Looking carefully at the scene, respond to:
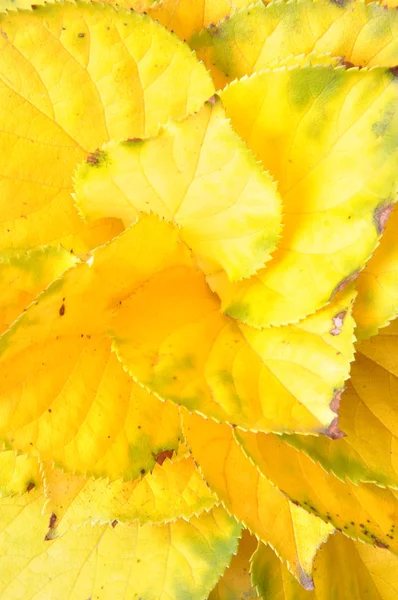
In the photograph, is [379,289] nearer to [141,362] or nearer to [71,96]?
[141,362]

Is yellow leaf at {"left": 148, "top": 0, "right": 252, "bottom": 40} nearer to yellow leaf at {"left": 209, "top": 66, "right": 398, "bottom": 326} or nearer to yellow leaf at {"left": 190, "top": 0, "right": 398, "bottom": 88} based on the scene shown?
yellow leaf at {"left": 190, "top": 0, "right": 398, "bottom": 88}

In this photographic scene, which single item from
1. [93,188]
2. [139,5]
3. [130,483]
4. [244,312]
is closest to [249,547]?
[130,483]

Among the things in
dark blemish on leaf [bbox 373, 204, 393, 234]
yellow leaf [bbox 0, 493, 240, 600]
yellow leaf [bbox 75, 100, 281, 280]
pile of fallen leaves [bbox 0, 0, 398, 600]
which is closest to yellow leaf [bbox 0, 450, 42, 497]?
pile of fallen leaves [bbox 0, 0, 398, 600]

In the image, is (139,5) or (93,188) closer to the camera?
(93,188)

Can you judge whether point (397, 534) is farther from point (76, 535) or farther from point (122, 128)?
point (122, 128)

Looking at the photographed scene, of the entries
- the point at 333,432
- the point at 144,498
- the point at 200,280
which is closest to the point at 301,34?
the point at 200,280

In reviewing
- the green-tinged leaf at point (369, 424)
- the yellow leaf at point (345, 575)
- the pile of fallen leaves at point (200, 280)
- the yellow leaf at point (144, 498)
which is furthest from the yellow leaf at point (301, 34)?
the yellow leaf at point (345, 575)

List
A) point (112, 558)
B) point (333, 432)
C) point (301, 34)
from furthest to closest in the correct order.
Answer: point (112, 558), point (301, 34), point (333, 432)
